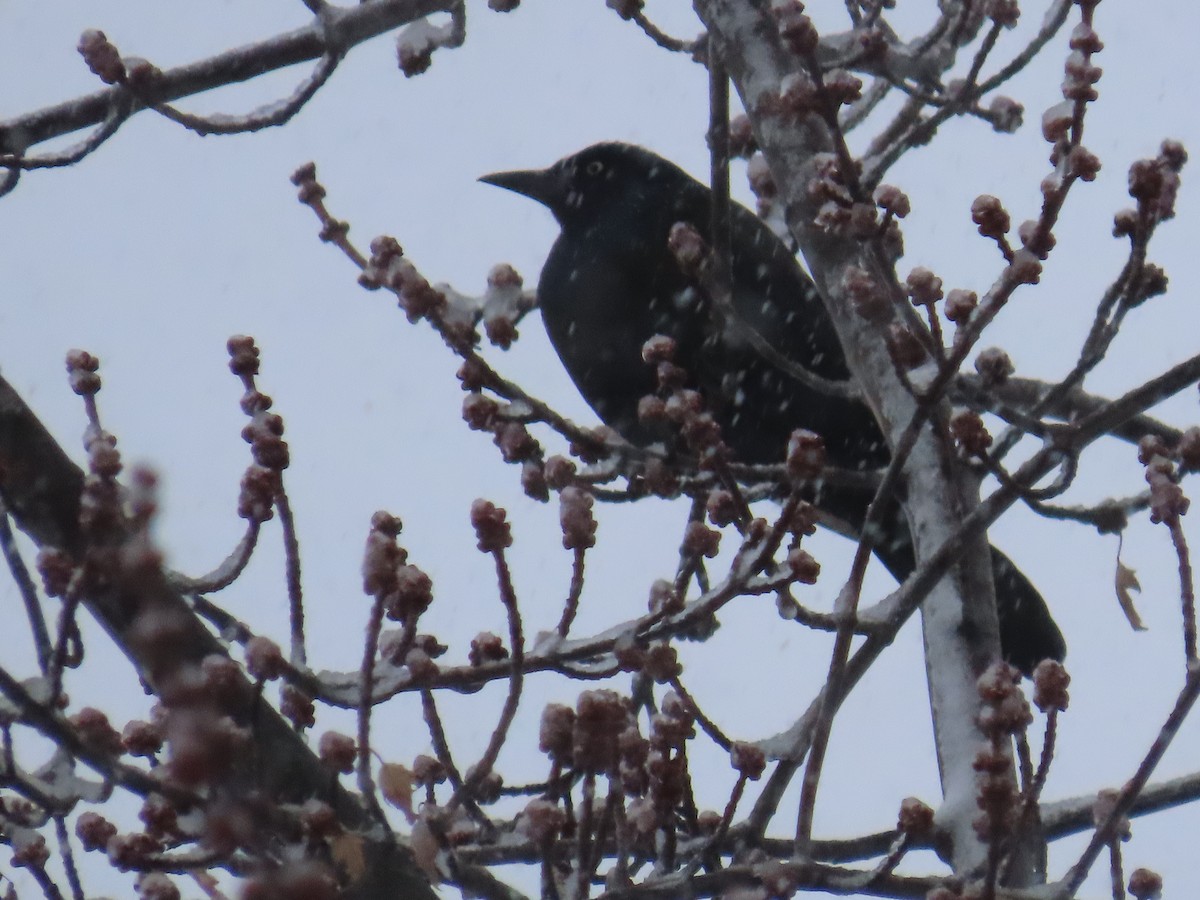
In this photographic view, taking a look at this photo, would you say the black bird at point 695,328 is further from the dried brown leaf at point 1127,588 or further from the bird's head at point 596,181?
the dried brown leaf at point 1127,588

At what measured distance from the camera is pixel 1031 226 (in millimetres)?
2055

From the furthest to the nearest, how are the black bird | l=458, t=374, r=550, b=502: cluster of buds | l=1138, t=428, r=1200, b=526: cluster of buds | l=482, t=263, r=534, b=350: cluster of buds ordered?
the black bird
l=482, t=263, r=534, b=350: cluster of buds
l=458, t=374, r=550, b=502: cluster of buds
l=1138, t=428, r=1200, b=526: cluster of buds

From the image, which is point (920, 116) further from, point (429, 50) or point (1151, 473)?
point (1151, 473)

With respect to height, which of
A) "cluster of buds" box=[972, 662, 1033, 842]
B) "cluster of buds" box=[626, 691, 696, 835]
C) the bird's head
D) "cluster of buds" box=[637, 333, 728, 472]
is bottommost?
"cluster of buds" box=[972, 662, 1033, 842]

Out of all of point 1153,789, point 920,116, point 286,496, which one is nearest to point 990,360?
point 1153,789

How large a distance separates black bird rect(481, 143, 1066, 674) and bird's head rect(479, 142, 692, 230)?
0.03 m

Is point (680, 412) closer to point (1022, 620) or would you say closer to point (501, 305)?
point (501, 305)

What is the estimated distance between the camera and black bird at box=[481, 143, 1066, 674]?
423cm

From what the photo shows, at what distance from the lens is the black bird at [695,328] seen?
4.23 metres

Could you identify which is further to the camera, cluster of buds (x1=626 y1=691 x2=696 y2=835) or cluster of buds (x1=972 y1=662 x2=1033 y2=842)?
cluster of buds (x1=626 y1=691 x2=696 y2=835)

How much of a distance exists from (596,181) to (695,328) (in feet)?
3.11

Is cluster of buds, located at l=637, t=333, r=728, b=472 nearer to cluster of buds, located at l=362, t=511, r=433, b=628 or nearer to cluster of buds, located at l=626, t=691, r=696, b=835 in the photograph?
cluster of buds, located at l=626, t=691, r=696, b=835

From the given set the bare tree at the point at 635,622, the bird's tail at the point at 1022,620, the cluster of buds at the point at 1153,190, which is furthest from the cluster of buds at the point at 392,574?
the bird's tail at the point at 1022,620

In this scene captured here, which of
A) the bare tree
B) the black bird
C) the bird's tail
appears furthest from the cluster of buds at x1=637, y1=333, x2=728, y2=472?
the black bird
